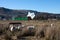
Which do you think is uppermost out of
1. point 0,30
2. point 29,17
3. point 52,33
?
point 52,33

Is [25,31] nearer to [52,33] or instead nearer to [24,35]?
[24,35]

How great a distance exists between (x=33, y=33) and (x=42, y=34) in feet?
5.01

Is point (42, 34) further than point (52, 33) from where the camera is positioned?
Yes

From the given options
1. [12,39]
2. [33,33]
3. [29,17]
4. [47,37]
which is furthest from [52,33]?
[29,17]

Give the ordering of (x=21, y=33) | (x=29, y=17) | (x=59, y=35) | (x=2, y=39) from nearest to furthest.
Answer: (x=59, y=35), (x=2, y=39), (x=21, y=33), (x=29, y=17)

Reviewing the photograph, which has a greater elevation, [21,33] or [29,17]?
[21,33]

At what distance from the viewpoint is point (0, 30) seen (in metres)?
19.9

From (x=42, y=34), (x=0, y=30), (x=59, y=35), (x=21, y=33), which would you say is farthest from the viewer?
(x=0, y=30)

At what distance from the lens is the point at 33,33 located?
17.9 metres

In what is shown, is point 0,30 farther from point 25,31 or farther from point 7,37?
point 7,37

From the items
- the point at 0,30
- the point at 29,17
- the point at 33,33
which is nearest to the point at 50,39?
the point at 33,33

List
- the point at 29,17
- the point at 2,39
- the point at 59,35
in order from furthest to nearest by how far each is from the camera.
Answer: the point at 29,17 → the point at 2,39 → the point at 59,35

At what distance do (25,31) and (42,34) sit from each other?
2167mm

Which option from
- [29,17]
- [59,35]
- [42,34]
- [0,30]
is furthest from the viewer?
[29,17]
